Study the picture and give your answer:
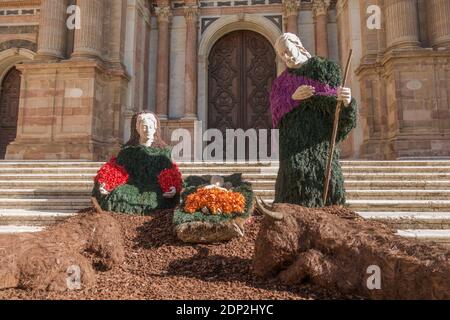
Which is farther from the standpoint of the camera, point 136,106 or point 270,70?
point 270,70

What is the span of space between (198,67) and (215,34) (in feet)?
4.66

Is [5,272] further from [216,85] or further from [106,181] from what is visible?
[216,85]

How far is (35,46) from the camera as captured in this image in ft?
47.5

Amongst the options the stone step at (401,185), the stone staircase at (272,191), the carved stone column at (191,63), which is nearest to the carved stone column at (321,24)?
the carved stone column at (191,63)

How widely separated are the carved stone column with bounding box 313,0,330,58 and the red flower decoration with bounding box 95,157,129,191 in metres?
9.93

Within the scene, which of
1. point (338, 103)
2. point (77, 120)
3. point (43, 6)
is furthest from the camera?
point (43, 6)

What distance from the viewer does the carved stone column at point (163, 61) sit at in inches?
546

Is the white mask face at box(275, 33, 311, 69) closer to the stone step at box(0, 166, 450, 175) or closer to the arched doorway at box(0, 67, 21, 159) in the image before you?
the stone step at box(0, 166, 450, 175)

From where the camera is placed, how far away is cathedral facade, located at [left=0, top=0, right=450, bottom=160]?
10726 mm

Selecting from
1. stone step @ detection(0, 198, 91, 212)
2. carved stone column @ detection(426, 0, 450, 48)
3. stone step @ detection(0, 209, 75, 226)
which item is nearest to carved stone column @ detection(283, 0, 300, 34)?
carved stone column @ detection(426, 0, 450, 48)

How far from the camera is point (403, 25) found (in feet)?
36.5

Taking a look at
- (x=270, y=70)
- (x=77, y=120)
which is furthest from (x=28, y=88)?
(x=270, y=70)

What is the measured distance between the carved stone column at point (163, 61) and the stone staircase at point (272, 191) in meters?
5.68

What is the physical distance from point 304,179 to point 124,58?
10.4 m
